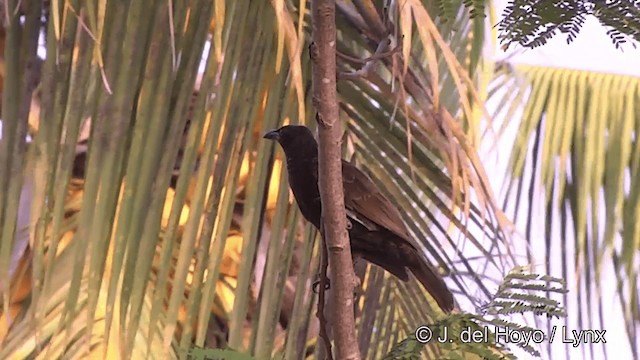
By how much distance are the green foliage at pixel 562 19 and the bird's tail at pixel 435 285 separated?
0.29 metres

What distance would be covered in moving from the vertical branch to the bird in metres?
0.31

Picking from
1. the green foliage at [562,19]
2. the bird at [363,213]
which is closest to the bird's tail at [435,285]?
the bird at [363,213]

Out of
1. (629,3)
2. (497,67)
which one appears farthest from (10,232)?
(497,67)

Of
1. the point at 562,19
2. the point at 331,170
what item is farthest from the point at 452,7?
the point at 331,170

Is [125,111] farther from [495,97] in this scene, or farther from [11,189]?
[495,97]

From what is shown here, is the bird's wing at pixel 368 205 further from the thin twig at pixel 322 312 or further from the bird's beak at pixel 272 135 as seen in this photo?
the thin twig at pixel 322 312

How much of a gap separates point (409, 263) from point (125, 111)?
35 centimetres

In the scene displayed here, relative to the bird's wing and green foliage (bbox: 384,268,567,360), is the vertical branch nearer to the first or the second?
green foliage (bbox: 384,268,567,360)

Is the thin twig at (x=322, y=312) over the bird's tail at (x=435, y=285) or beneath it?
beneath

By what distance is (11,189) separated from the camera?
88cm

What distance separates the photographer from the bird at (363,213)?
861 millimetres

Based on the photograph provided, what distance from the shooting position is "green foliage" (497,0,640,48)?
553mm

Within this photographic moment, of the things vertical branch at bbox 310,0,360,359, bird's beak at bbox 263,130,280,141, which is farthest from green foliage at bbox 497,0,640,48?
bird's beak at bbox 263,130,280,141

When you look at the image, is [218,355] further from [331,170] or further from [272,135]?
[272,135]
